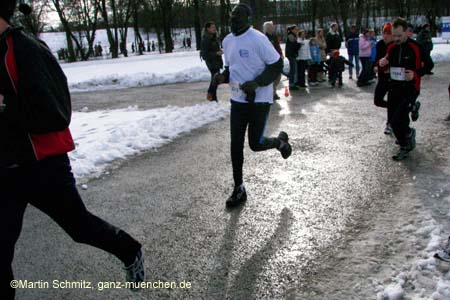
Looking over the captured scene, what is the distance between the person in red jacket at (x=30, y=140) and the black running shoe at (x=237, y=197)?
7.12ft

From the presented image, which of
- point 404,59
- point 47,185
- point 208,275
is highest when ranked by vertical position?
point 404,59

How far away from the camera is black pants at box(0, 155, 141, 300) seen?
2.48 metres

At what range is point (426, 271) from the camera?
10.3 feet

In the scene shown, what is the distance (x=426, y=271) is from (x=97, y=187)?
3.89 metres

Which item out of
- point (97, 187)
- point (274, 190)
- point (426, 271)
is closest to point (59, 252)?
point (97, 187)

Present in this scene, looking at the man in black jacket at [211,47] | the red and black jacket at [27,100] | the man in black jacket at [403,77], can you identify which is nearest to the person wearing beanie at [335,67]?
the man in black jacket at [211,47]

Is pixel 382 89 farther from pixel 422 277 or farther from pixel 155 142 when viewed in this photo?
pixel 422 277

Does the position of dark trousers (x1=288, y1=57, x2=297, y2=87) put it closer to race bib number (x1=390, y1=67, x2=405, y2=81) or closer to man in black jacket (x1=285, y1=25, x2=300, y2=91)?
man in black jacket (x1=285, y1=25, x2=300, y2=91)

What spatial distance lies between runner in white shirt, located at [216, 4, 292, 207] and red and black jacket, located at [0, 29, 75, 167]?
2.39m

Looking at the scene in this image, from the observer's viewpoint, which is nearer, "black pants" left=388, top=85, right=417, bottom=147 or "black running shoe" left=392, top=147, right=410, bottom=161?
"black running shoe" left=392, top=147, right=410, bottom=161

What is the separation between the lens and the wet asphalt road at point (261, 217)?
10.9 feet

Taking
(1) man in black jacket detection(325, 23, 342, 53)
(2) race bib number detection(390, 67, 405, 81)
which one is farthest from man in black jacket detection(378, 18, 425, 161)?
(1) man in black jacket detection(325, 23, 342, 53)

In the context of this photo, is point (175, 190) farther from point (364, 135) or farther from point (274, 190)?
point (364, 135)

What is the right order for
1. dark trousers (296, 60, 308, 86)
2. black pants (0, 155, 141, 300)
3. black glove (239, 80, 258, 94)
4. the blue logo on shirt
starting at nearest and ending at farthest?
1. black pants (0, 155, 141, 300)
2. black glove (239, 80, 258, 94)
3. the blue logo on shirt
4. dark trousers (296, 60, 308, 86)
